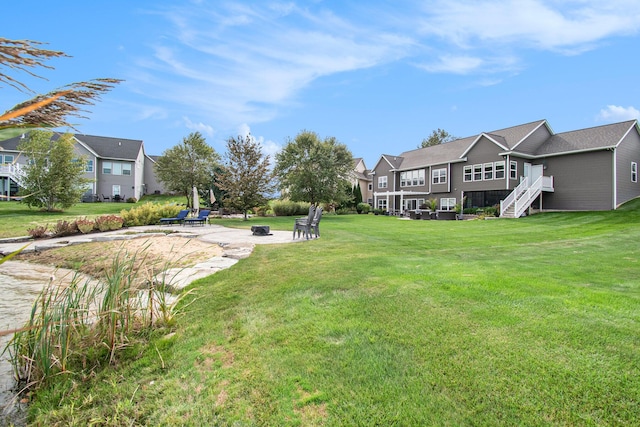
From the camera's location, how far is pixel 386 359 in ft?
8.98

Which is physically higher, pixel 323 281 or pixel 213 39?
pixel 213 39

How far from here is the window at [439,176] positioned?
29.8 metres

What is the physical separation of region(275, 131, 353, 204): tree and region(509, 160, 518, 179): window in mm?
13666

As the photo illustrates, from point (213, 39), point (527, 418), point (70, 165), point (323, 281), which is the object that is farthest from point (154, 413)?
point (70, 165)

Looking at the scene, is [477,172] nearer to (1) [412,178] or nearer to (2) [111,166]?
(1) [412,178]

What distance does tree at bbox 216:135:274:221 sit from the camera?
20.5 m

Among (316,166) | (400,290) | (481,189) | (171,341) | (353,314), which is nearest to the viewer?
(171,341)

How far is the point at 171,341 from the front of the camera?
3.39 m

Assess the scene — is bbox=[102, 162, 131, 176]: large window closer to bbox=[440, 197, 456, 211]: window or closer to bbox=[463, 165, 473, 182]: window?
bbox=[440, 197, 456, 211]: window

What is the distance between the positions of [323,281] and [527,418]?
3.16m

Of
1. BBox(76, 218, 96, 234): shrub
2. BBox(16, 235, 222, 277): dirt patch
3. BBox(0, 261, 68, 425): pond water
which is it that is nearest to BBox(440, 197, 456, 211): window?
BBox(16, 235, 222, 277): dirt patch

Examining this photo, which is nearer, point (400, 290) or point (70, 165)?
point (400, 290)

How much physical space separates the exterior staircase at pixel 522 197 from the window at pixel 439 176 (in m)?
7.33

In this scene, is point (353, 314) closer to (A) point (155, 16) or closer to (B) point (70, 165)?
(A) point (155, 16)
